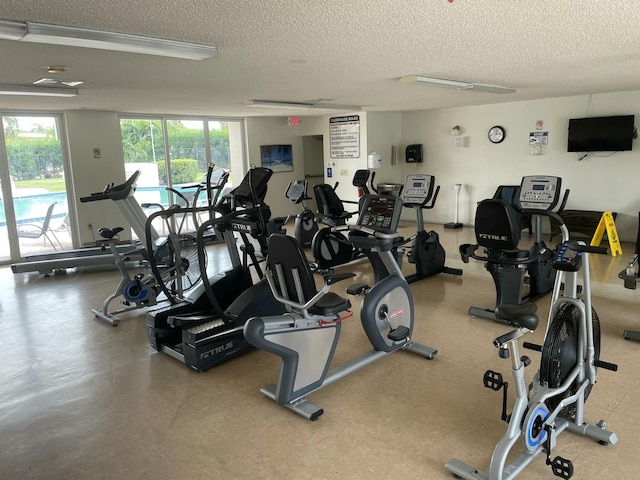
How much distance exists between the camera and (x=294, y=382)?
2.99 meters

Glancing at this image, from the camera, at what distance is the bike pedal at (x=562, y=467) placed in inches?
87.0

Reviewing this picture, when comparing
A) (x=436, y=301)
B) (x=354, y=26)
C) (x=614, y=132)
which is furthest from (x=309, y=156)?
(x=354, y=26)

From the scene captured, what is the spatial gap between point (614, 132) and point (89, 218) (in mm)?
8407

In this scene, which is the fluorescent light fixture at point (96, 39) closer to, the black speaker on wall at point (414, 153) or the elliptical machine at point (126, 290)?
the elliptical machine at point (126, 290)

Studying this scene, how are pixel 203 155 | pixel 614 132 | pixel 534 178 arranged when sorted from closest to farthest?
pixel 534 178, pixel 614 132, pixel 203 155

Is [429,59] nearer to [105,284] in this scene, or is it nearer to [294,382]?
[294,382]

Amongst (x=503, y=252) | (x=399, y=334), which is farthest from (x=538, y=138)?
(x=399, y=334)

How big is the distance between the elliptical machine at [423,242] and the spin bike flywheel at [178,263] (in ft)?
8.13

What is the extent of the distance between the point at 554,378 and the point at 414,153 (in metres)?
7.80

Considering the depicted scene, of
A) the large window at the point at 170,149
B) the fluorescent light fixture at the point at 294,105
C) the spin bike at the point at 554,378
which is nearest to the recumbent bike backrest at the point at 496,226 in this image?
the spin bike at the point at 554,378

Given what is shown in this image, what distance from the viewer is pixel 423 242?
19.1 ft

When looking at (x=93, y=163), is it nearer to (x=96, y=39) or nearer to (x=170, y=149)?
(x=170, y=149)

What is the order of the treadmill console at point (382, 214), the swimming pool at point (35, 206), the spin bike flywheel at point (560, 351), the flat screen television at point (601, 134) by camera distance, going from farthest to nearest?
1. the swimming pool at point (35, 206)
2. the flat screen television at point (601, 134)
3. the treadmill console at point (382, 214)
4. the spin bike flywheel at point (560, 351)

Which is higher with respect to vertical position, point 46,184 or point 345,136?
point 345,136
